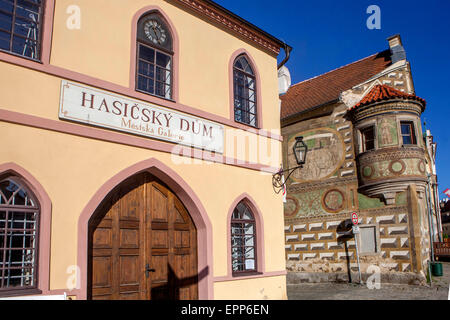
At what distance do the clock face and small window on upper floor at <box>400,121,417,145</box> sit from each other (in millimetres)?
11239

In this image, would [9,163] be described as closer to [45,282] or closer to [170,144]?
[45,282]

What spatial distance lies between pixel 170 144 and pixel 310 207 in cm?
1110

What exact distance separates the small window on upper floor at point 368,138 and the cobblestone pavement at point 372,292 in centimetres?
543

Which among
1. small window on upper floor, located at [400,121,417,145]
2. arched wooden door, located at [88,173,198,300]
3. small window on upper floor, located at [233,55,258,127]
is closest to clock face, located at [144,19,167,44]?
small window on upper floor, located at [233,55,258,127]

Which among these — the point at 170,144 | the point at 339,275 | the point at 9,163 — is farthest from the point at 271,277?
the point at 339,275

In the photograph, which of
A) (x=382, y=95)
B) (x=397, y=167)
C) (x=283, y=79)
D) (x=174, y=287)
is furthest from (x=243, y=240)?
(x=283, y=79)

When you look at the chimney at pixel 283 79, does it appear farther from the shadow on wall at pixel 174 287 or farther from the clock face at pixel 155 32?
the shadow on wall at pixel 174 287

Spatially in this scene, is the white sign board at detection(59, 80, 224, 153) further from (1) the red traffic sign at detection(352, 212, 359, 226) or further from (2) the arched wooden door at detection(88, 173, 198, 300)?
(1) the red traffic sign at detection(352, 212, 359, 226)

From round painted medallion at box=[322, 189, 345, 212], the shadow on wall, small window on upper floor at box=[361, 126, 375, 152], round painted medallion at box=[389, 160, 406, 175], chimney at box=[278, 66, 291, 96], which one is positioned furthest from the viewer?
chimney at box=[278, 66, 291, 96]

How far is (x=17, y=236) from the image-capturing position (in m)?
6.32

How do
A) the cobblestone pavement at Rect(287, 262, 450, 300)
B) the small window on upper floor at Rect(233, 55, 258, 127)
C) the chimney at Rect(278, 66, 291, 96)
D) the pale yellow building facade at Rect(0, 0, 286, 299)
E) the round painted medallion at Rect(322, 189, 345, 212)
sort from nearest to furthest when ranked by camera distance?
the pale yellow building facade at Rect(0, 0, 286, 299) < the small window on upper floor at Rect(233, 55, 258, 127) < the cobblestone pavement at Rect(287, 262, 450, 300) < the round painted medallion at Rect(322, 189, 345, 212) < the chimney at Rect(278, 66, 291, 96)

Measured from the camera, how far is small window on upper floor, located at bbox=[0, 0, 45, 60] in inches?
270

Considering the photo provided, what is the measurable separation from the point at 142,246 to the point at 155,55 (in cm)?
397

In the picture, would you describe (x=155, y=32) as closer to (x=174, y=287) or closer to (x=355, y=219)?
(x=174, y=287)
